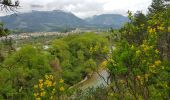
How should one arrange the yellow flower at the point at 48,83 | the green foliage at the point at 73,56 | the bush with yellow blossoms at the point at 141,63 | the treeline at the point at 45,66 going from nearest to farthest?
1. the bush with yellow blossoms at the point at 141,63
2. the yellow flower at the point at 48,83
3. the treeline at the point at 45,66
4. the green foliage at the point at 73,56

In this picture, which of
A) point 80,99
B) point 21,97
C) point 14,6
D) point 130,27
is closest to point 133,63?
point 130,27

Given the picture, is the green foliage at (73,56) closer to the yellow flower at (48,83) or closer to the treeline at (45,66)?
the treeline at (45,66)

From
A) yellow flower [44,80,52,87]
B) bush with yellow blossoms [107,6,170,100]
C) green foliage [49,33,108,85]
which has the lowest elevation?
green foliage [49,33,108,85]

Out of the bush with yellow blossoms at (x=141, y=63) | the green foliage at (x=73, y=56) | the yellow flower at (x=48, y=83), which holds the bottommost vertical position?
the green foliage at (x=73, y=56)

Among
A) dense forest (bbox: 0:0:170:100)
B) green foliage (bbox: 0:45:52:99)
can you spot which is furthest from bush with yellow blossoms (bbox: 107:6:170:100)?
green foliage (bbox: 0:45:52:99)

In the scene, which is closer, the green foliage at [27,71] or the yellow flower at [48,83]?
the yellow flower at [48,83]

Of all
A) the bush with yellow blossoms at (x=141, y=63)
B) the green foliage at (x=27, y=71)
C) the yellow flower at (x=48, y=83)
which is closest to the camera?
the bush with yellow blossoms at (x=141, y=63)

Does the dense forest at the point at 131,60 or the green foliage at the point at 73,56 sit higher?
the dense forest at the point at 131,60

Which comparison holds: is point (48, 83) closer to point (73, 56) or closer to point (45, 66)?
point (45, 66)

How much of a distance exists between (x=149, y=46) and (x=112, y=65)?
4.30ft

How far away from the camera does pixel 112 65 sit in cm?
1145

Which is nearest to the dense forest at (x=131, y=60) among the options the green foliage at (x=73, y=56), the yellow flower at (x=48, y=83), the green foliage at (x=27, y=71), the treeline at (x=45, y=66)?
the yellow flower at (x=48, y=83)

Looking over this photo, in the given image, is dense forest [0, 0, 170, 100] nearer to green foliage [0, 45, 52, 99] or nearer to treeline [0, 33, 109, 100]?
treeline [0, 33, 109, 100]

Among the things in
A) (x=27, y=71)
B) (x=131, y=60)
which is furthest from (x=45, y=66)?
(x=131, y=60)
